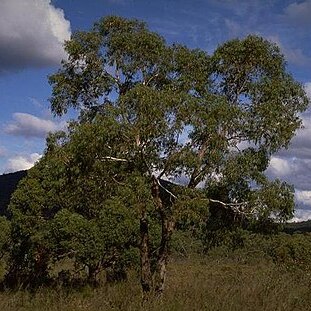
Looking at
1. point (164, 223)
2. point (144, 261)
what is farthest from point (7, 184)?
point (164, 223)

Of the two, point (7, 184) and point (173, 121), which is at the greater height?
point (7, 184)

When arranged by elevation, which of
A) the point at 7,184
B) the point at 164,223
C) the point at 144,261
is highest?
the point at 7,184

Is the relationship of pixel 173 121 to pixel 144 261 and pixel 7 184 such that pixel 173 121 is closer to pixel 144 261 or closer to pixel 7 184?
pixel 144 261

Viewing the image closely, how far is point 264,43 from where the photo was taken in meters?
14.1

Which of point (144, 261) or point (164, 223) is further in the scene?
point (144, 261)

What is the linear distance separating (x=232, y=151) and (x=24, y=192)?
1520cm

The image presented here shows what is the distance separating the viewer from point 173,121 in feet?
40.8

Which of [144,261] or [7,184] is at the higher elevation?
[7,184]

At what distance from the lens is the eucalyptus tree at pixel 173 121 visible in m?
12.2

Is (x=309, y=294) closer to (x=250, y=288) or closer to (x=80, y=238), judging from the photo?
(x=250, y=288)

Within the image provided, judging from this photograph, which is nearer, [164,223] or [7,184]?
[164,223]

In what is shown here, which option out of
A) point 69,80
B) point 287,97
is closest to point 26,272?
point 69,80

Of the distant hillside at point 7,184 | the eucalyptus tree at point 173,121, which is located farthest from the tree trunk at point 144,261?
the distant hillside at point 7,184

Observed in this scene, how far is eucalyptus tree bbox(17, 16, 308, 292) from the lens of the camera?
12242mm
